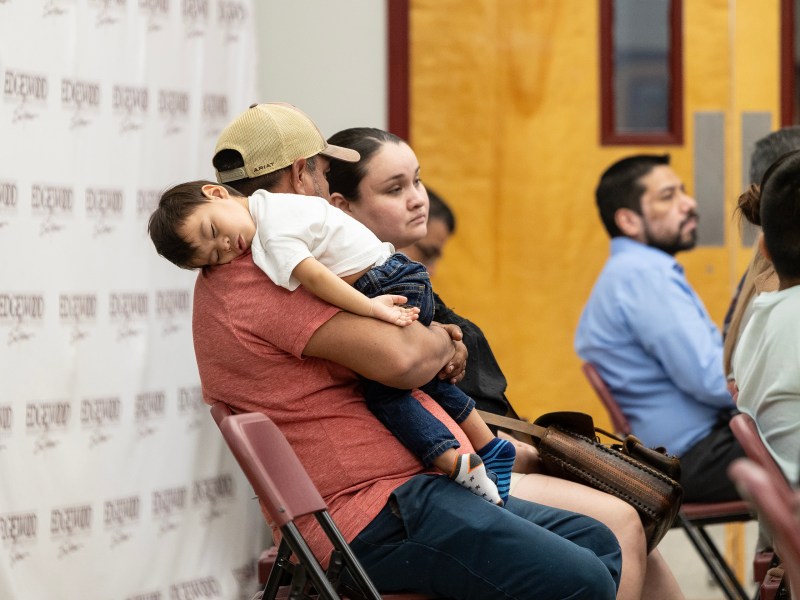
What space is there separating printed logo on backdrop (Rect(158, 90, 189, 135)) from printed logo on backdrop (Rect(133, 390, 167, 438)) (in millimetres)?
899

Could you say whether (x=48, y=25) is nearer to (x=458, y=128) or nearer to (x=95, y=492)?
(x=95, y=492)

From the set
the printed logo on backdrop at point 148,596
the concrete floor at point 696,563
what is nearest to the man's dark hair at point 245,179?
the printed logo on backdrop at point 148,596

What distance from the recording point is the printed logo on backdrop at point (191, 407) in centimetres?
438

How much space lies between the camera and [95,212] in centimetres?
397

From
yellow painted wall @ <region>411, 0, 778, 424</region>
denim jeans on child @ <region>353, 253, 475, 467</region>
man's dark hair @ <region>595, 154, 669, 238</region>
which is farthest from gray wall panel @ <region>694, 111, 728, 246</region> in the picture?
denim jeans on child @ <region>353, 253, 475, 467</region>

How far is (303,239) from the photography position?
7.65 ft

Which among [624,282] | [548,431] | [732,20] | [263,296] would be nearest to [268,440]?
[263,296]

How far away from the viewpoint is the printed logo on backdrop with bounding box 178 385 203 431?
4.38 metres

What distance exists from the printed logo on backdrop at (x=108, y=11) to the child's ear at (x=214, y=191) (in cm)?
180

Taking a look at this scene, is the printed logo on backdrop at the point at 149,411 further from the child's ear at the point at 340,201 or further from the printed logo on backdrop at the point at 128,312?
the child's ear at the point at 340,201

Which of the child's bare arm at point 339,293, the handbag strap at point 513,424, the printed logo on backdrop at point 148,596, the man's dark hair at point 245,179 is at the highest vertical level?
the man's dark hair at point 245,179

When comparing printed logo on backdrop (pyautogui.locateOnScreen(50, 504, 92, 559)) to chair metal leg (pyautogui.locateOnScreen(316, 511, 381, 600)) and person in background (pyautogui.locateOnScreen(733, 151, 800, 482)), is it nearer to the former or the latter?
chair metal leg (pyautogui.locateOnScreen(316, 511, 381, 600))

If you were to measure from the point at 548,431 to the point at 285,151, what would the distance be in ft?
3.10

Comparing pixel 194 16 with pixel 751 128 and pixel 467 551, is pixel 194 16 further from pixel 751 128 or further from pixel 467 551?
pixel 467 551
